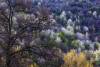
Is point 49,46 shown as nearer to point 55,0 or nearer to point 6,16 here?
point 6,16

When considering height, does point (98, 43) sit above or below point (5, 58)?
below

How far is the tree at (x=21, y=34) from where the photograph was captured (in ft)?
14.7

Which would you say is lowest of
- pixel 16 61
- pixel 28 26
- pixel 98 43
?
pixel 98 43

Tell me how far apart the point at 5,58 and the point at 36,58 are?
16.0 inches

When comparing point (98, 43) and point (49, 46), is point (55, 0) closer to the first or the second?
point (98, 43)

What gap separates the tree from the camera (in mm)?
4469

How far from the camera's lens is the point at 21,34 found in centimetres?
454

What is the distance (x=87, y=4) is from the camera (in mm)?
73312

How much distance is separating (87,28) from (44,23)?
5696cm

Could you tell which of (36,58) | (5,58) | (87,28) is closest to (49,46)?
(36,58)

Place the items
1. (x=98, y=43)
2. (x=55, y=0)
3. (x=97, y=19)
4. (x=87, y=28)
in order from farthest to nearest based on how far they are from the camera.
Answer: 1. (x=55, y=0)
2. (x=97, y=19)
3. (x=87, y=28)
4. (x=98, y=43)

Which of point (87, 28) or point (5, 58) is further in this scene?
point (87, 28)

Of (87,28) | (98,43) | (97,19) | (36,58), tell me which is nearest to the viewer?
(36,58)

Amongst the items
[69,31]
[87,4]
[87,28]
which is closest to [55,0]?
[87,4]
